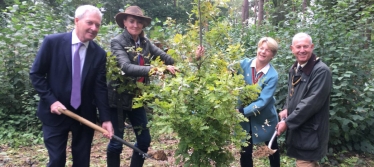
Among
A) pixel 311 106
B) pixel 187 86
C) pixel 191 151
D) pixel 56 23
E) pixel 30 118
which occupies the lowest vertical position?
pixel 30 118

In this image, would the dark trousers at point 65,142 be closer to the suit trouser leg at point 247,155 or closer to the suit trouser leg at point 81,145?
the suit trouser leg at point 81,145

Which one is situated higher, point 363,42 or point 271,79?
point 363,42

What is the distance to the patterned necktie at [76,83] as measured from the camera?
2.64m

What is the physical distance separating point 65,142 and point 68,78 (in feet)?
1.86

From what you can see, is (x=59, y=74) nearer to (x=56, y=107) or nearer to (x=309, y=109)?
(x=56, y=107)

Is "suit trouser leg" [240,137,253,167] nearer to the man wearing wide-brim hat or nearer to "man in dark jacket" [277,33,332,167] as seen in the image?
"man in dark jacket" [277,33,332,167]

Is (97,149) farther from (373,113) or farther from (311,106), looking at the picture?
(373,113)

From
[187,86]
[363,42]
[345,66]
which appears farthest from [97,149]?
[363,42]

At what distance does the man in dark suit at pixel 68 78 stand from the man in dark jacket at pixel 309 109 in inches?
67.7

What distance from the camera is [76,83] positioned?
2656mm

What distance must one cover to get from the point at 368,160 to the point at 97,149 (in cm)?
408

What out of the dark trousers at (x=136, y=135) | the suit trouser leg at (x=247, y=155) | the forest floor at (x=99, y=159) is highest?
the dark trousers at (x=136, y=135)

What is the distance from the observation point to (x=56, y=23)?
5918 mm

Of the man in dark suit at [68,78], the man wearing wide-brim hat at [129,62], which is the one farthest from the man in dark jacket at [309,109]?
the man in dark suit at [68,78]
